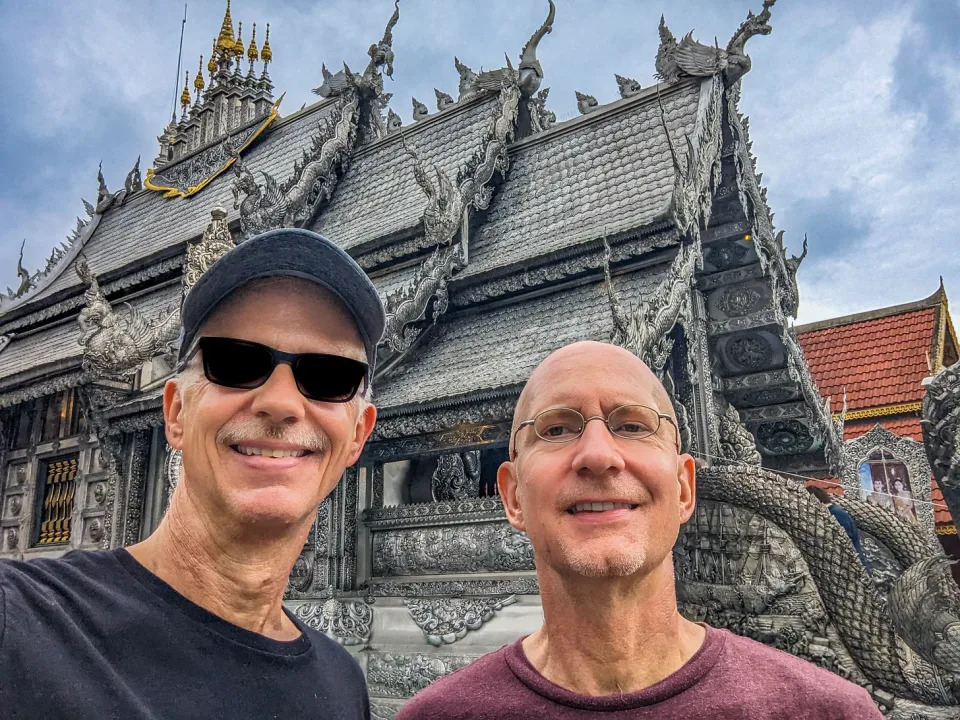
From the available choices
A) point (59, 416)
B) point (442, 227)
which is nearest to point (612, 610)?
point (442, 227)

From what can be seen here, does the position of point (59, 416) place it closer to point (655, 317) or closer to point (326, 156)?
point (326, 156)

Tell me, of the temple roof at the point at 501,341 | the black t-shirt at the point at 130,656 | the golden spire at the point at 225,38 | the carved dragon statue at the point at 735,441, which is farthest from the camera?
the golden spire at the point at 225,38

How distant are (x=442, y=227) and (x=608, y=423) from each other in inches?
237

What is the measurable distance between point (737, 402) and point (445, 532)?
11.9ft

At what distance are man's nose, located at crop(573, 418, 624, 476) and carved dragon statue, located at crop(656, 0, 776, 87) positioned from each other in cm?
623

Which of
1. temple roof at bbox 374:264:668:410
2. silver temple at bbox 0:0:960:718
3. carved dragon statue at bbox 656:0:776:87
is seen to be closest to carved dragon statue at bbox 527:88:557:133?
silver temple at bbox 0:0:960:718

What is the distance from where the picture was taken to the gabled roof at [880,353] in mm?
13789

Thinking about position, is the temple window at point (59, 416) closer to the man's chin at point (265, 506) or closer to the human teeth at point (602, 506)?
the man's chin at point (265, 506)

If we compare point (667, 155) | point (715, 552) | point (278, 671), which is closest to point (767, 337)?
point (667, 155)

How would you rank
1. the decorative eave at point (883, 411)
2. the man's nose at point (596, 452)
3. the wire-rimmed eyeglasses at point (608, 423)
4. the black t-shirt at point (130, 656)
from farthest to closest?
the decorative eave at point (883, 411)
the wire-rimmed eyeglasses at point (608, 423)
the man's nose at point (596, 452)
the black t-shirt at point (130, 656)

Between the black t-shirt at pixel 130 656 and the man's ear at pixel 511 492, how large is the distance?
0.58m

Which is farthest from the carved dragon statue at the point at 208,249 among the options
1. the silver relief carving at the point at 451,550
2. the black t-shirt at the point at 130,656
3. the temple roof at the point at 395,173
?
the black t-shirt at the point at 130,656

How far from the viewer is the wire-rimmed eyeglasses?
1671 millimetres

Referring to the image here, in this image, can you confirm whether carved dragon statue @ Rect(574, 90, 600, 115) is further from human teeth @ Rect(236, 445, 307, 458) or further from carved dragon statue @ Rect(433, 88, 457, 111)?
human teeth @ Rect(236, 445, 307, 458)
